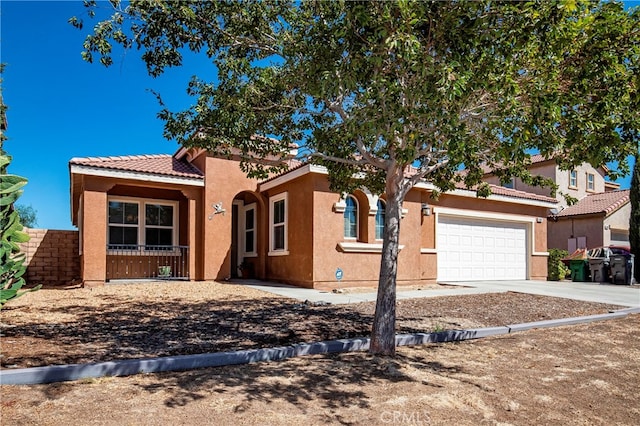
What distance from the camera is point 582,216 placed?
1024 inches

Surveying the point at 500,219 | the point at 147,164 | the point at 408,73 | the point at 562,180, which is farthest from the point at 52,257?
the point at 562,180

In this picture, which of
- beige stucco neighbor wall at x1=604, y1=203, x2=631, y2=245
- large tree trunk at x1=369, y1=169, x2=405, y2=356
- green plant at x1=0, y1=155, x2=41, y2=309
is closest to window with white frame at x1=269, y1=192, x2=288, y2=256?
large tree trunk at x1=369, y1=169, x2=405, y2=356

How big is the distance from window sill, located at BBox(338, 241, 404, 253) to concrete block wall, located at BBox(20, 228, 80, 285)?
9634 millimetres

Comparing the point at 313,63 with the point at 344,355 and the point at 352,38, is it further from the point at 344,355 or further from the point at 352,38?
the point at 344,355

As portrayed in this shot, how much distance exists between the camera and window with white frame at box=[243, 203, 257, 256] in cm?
1692

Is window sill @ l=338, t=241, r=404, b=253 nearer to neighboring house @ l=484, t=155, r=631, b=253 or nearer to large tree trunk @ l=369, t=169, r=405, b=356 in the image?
large tree trunk @ l=369, t=169, r=405, b=356

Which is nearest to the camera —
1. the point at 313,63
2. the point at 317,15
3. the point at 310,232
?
the point at 313,63

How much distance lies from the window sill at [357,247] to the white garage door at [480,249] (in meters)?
2.97

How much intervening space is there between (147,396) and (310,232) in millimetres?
9033

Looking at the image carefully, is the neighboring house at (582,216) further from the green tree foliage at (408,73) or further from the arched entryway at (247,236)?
the green tree foliage at (408,73)

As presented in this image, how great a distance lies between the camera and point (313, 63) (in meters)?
6.30

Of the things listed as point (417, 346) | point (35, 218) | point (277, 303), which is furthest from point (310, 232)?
point (35, 218)

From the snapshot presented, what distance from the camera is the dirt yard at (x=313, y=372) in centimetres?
426

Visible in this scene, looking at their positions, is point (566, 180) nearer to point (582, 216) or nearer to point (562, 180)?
point (562, 180)
